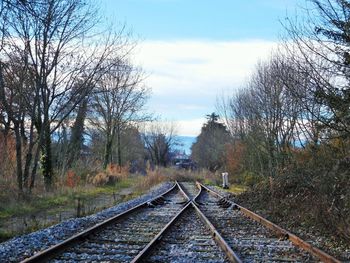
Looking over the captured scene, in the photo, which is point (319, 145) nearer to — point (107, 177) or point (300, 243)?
point (300, 243)

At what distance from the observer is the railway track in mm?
7746

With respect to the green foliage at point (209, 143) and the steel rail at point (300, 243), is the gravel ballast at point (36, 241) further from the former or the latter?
the green foliage at point (209, 143)

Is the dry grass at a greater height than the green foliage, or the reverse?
the green foliage

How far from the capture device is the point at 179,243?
9.37m

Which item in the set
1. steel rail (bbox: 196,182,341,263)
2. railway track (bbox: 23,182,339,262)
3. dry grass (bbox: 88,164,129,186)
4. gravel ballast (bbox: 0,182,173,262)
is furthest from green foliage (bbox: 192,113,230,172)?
gravel ballast (bbox: 0,182,173,262)

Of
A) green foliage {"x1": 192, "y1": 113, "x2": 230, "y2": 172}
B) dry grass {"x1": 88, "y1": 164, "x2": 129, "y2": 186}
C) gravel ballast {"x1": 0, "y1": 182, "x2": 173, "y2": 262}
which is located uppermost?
green foliage {"x1": 192, "y1": 113, "x2": 230, "y2": 172}

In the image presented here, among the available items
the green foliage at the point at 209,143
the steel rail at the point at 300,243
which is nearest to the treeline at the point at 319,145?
the steel rail at the point at 300,243

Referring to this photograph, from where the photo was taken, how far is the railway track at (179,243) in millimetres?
7746

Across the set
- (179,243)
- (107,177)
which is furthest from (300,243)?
(107,177)

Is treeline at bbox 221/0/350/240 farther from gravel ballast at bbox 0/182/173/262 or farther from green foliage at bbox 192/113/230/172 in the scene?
green foliage at bbox 192/113/230/172

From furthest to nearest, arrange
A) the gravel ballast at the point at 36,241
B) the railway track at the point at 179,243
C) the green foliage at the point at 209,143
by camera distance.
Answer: the green foliage at the point at 209,143 → the gravel ballast at the point at 36,241 → the railway track at the point at 179,243

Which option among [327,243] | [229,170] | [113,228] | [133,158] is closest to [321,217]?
[327,243]

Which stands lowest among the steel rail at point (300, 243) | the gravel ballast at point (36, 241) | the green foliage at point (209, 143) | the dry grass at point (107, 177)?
the steel rail at point (300, 243)

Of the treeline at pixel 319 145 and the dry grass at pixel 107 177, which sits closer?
the treeline at pixel 319 145
